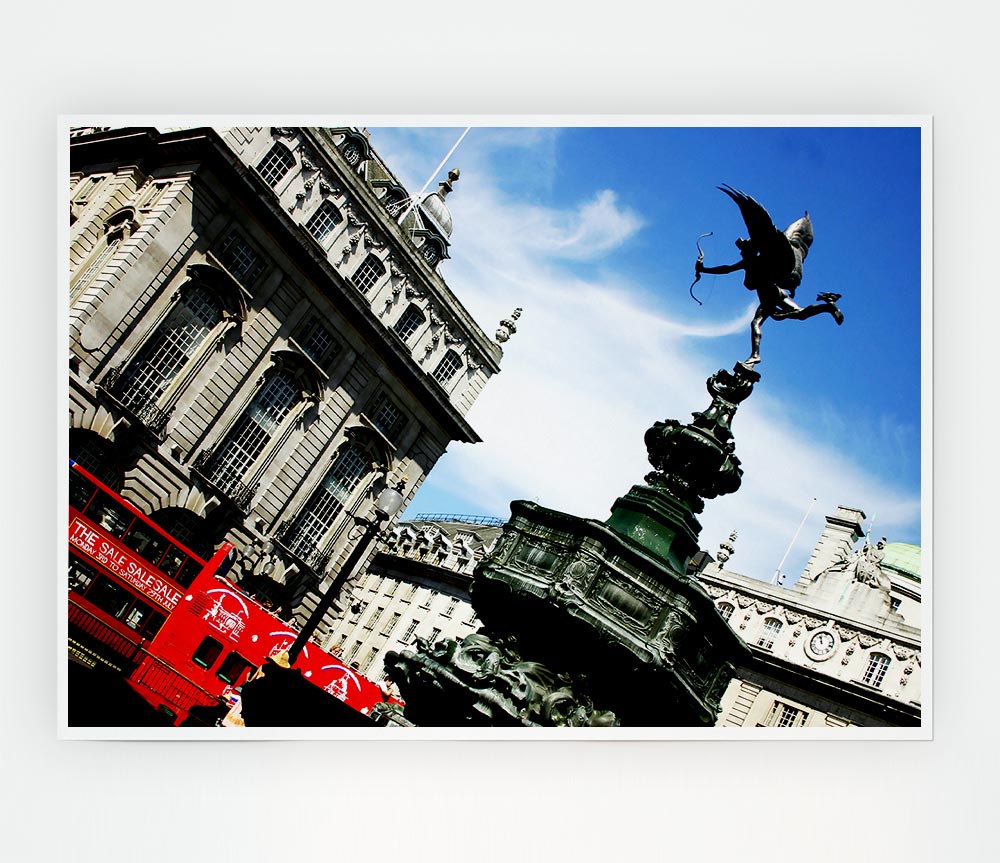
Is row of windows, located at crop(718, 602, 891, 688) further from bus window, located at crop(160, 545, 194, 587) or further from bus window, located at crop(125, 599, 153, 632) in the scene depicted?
bus window, located at crop(125, 599, 153, 632)

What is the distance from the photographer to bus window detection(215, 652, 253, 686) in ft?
32.0

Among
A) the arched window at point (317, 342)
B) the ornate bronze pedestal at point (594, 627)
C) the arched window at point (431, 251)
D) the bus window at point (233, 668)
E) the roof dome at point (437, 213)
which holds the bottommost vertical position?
the bus window at point (233, 668)

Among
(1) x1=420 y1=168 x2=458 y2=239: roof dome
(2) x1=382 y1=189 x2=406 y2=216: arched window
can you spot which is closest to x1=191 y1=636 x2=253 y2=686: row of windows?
(2) x1=382 y1=189 x2=406 y2=216: arched window

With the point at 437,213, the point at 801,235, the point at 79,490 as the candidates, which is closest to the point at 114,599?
the point at 79,490

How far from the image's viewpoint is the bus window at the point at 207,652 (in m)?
9.55

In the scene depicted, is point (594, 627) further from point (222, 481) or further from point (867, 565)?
point (867, 565)

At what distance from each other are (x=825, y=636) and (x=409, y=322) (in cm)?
1095

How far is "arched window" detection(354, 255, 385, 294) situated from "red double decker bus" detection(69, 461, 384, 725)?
5919 mm

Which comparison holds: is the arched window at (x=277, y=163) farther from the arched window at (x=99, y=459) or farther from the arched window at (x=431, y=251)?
the arched window at (x=99, y=459)

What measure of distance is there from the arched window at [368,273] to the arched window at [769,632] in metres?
11.3

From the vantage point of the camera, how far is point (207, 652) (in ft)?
32.3

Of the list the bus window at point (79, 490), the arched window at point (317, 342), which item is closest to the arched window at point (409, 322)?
the arched window at point (317, 342)
